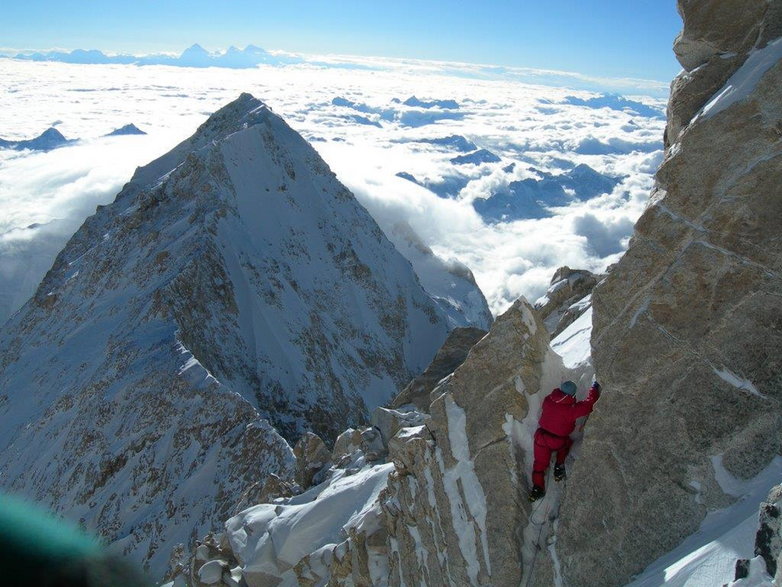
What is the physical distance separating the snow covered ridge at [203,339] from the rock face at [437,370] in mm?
7854

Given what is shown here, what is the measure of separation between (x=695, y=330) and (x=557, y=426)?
3293 mm

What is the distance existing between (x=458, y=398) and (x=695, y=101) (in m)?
8.54

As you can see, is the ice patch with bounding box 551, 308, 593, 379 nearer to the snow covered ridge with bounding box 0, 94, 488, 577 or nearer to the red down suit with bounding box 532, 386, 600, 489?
the red down suit with bounding box 532, 386, 600, 489

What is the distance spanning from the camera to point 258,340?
5094 centimetres

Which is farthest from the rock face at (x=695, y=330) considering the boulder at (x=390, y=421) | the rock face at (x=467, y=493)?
the boulder at (x=390, y=421)

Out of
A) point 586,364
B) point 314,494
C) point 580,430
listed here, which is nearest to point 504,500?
point 580,430

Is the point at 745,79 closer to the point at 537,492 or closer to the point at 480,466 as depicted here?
the point at 537,492

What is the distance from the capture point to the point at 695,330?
10.4m

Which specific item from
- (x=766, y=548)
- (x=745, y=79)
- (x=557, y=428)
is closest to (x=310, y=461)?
(x=557, y=428)

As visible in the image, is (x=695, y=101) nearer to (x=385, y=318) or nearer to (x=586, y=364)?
(x=586, y=364)

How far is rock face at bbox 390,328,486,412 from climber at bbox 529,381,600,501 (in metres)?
18.9

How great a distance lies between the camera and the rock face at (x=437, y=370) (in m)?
34.1

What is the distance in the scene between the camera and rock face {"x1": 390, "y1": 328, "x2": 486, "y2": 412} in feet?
112

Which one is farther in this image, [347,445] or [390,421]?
[347,445]
